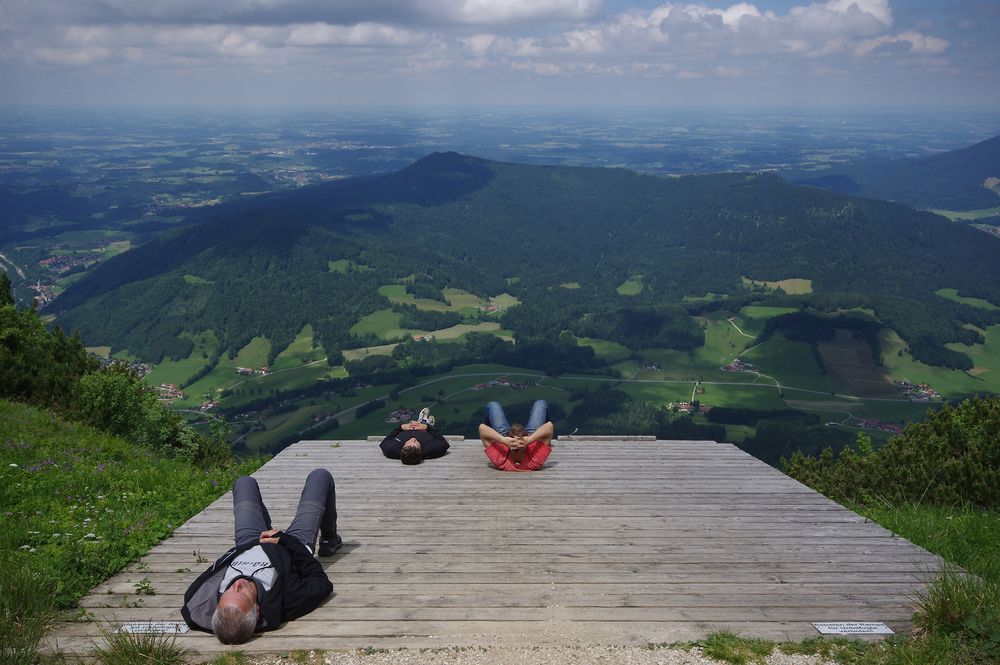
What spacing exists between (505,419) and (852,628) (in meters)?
6.77

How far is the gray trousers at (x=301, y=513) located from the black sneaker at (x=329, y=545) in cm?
5

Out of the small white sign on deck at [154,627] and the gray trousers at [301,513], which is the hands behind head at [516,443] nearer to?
the gray trousers at [301,513]

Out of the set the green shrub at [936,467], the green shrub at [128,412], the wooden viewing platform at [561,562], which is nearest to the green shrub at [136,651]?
the wooden viewing platform at [561,562]

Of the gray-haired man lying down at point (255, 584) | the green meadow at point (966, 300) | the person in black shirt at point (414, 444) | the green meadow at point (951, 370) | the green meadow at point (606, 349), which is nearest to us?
the gray-haired man lying down at point (255, 584)

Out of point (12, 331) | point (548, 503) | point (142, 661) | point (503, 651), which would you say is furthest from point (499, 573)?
point (12, 331)

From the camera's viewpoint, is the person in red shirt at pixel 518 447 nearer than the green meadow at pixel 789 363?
Yes

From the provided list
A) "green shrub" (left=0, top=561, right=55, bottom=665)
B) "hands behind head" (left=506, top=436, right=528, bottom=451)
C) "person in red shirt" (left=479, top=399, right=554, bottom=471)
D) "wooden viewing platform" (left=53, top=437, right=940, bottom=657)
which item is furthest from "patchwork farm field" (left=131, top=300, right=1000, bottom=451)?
"green shrub" (left=0, top=561, right=55, bottom=665)

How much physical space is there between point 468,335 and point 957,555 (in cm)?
15992

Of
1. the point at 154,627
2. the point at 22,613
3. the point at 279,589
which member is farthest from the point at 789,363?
the point at 22,613

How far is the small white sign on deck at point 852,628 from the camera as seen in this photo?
18.5 feet

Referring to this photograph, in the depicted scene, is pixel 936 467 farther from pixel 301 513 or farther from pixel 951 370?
pixel 951 370

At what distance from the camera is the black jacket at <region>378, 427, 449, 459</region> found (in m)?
11.0

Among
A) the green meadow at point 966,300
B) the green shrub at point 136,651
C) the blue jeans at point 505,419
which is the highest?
the green shrub at point 136,651

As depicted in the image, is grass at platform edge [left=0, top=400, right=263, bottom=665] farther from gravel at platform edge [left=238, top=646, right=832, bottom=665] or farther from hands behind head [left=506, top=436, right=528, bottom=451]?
hands behind head [left=506, top=436, right=528, bottom=451]
